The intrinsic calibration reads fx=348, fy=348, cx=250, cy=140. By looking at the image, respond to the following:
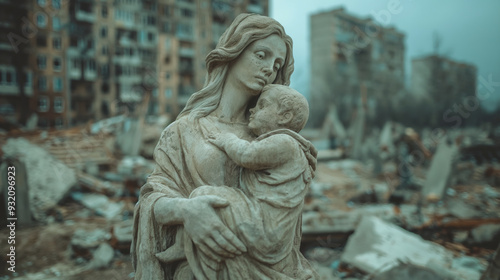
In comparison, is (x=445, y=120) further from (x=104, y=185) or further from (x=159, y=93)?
(x=104, y=185)

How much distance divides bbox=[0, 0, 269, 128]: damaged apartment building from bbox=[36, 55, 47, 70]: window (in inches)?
1.1

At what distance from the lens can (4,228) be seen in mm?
6105

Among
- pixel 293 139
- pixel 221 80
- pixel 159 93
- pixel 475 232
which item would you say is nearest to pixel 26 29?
pixel 159 93

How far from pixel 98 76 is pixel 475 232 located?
10.6 meters

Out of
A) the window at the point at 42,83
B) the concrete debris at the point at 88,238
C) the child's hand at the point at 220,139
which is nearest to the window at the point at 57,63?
the window at the point at 42,83

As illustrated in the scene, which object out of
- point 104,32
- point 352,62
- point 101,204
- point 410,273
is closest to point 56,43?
point 104,32

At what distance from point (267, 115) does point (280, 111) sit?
9cm

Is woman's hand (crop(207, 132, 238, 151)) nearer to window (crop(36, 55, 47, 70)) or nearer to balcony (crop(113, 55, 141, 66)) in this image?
window (crop(36, 55, 47, 70))

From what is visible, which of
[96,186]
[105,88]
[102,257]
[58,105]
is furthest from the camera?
[105,88]

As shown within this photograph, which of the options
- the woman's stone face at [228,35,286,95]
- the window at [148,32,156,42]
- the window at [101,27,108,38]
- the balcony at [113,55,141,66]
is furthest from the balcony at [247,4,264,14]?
the woman's stone face at [228,35,286,95]

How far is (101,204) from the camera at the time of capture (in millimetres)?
7852

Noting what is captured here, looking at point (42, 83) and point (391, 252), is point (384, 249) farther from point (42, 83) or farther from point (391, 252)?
point (42, 83)

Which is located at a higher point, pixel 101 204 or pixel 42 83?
pixel 42 83

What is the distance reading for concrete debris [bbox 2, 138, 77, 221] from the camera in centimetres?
707
